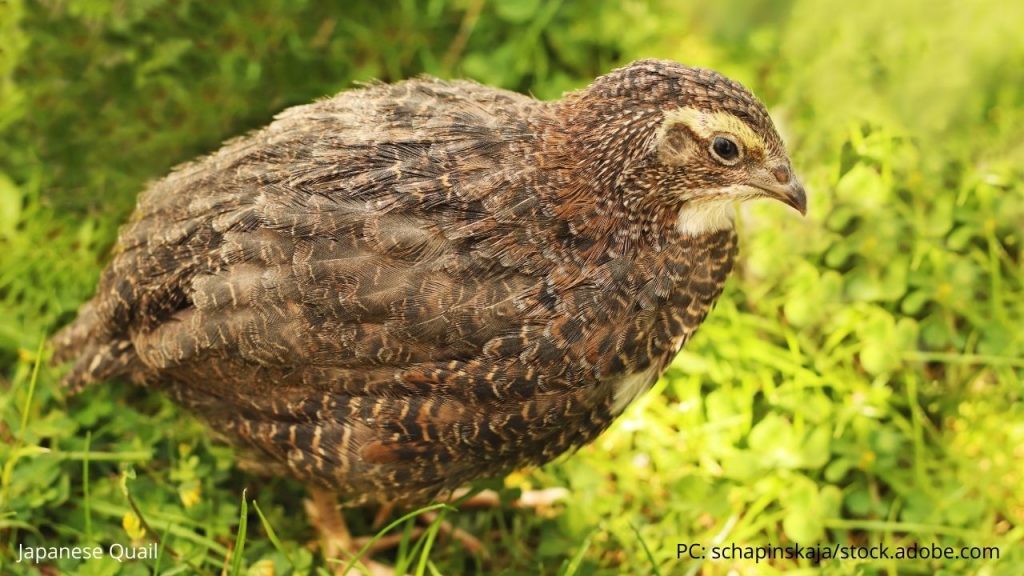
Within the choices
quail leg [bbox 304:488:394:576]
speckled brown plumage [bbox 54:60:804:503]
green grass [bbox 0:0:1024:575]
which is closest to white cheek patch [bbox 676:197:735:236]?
speckled brown plumage [bbox 54:60:804:503]

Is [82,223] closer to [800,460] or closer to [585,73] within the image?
[585,73]

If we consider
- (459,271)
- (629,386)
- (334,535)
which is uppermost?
(459,271)

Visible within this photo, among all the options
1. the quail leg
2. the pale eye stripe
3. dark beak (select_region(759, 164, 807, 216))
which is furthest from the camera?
the quail leg

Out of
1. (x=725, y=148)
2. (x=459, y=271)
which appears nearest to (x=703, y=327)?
(x=725, y=148)

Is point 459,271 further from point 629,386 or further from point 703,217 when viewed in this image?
point 703,217

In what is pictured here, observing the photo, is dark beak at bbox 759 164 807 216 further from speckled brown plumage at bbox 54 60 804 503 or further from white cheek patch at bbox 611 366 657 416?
white cheek patch at bbox 611 366 657 416

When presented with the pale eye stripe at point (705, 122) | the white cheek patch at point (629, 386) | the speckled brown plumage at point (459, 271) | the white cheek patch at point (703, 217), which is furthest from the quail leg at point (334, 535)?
the pale eye stripe at point (705, 122)
